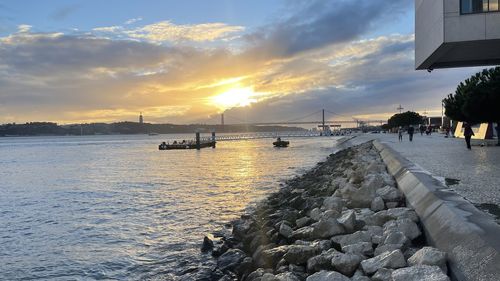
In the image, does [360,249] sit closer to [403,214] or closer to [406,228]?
[406,228]

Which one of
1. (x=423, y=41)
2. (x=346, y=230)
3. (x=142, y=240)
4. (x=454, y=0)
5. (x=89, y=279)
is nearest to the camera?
(x=346, y=230)

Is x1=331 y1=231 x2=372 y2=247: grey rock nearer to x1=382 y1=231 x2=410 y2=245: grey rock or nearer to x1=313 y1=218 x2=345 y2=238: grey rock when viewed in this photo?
x1=313 y1=218 x2=345 y2=238: grey rock

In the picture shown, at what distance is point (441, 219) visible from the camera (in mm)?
6297

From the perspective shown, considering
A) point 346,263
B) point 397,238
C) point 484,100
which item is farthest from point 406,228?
point 484,100

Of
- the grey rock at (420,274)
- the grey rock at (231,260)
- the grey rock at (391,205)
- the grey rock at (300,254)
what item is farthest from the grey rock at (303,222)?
the grey rock at (420,274)

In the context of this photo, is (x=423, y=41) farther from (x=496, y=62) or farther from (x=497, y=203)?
(x=497, y=203)

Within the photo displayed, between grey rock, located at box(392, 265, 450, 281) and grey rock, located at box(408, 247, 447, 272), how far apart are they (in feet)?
0.76

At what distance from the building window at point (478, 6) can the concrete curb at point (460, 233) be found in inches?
761

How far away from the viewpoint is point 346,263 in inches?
229

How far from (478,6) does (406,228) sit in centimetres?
2176

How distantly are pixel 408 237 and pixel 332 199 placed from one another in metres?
3.75

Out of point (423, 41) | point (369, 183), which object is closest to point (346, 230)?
point (369, 183)

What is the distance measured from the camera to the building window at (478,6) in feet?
78.1

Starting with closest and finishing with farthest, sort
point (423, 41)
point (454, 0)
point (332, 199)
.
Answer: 1. point (332, 199)
2. point (454, 0)
3. point (423, 41)
